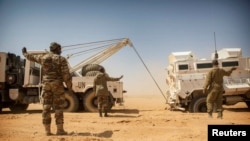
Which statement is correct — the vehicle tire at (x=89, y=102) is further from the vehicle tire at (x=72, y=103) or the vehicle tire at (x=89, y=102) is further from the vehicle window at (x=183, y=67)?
the vehicle window at (x=183, y=67)

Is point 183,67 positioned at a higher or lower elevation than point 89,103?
higher

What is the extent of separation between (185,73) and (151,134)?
6.17 meters

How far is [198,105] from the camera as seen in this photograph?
35.1 ft

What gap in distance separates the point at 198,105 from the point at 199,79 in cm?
110

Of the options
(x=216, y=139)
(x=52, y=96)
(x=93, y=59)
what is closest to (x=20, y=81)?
(x=93, y=59)

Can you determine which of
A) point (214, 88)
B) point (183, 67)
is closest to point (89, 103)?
point (183, 67)

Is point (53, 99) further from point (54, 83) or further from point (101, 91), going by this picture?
point (101, 91)

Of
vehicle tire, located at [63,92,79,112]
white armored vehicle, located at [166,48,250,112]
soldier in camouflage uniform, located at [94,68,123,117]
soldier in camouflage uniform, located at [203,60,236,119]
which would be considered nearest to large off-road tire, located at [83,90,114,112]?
vehicle tire, located at [63,92,79,112]

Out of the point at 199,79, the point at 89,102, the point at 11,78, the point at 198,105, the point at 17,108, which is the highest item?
the point at 11,78

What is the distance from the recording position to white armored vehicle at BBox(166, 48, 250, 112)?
1083cm

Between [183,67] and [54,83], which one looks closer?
[54,83]

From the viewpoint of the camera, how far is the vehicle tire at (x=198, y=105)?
35.1 ft

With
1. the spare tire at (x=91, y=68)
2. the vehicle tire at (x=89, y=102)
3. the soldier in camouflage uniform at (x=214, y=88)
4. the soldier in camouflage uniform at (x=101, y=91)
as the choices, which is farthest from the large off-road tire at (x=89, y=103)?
the soldier in camouflage uniform at (x=214, y=88)

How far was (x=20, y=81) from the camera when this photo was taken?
483 inches
